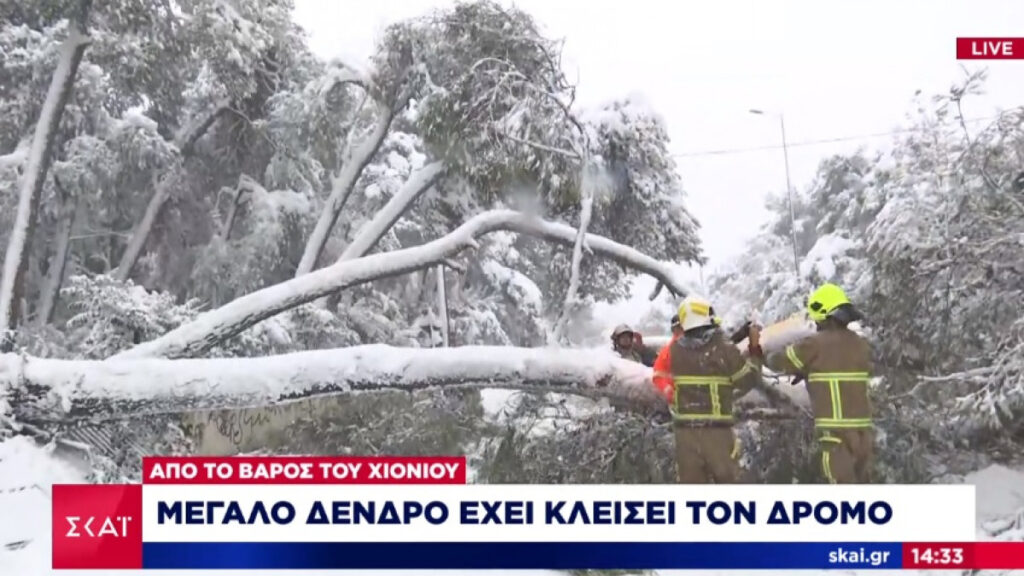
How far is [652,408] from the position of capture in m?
3.26

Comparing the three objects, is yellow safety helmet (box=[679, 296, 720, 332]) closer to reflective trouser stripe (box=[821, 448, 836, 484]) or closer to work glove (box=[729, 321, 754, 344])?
work glove (box=[729, 321, 754, 344])

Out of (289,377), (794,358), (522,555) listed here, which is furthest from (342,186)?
(794,358)

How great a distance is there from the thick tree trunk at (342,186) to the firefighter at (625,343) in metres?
1.14

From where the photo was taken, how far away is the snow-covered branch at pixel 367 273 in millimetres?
3211

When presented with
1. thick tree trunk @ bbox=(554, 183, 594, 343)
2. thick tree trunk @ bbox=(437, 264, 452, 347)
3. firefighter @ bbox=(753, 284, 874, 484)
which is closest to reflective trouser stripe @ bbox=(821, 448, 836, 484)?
firefighter @ bbox=(753, 284, 874, 484)

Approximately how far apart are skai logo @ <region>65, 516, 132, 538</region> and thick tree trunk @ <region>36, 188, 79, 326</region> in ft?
2.38

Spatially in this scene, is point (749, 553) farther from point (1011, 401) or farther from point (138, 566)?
point (138, 566)

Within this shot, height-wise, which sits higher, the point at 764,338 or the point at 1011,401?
the point at 764,338

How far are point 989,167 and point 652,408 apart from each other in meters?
1.53

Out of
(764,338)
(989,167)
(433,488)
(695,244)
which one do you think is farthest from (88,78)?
(989,167)

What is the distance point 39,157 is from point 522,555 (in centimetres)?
230

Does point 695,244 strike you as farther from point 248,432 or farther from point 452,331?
point 248,432

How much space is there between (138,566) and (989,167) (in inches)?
136

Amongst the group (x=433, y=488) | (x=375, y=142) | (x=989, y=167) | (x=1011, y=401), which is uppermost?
(x=375, y=142)
